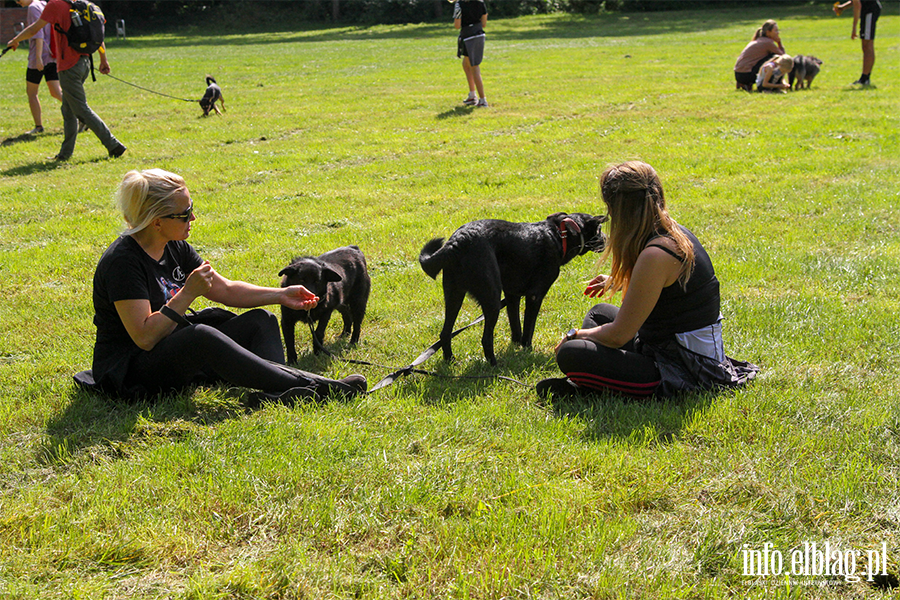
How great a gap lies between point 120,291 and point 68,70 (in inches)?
338

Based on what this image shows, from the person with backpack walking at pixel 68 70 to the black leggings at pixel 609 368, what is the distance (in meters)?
9.76

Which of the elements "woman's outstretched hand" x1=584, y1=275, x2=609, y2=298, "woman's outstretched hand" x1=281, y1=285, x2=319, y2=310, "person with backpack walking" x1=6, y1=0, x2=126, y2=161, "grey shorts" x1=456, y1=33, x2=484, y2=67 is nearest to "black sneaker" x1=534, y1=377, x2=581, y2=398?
"woman's outstretched hand" x1=584, y1=275, x2=609, y2=298

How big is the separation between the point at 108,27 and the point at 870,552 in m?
51.1

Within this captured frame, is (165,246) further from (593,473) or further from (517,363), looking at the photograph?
(593,473)

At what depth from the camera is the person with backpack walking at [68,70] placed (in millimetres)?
10523

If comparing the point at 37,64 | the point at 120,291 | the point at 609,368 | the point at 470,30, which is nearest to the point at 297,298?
→ the point at 120,291

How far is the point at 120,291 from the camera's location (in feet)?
12.4

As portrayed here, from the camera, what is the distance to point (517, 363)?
192 inches

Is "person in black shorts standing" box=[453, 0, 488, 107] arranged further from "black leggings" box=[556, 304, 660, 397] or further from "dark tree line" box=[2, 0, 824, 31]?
"dark tree line" box=[2, 0, 824, 31]

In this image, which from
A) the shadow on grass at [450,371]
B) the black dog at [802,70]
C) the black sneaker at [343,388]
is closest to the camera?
the black sneaker at [343,388]

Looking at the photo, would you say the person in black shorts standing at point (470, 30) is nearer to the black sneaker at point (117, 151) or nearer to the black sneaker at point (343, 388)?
the black sneaker at point (117, 151)

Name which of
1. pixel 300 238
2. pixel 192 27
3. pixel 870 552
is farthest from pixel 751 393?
pixel 192 27

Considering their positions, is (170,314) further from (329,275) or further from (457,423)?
(457,423)

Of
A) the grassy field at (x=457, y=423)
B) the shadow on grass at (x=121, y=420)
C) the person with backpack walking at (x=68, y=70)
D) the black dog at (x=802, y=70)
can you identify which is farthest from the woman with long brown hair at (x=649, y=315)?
the black dog at (x=802, y=70)
